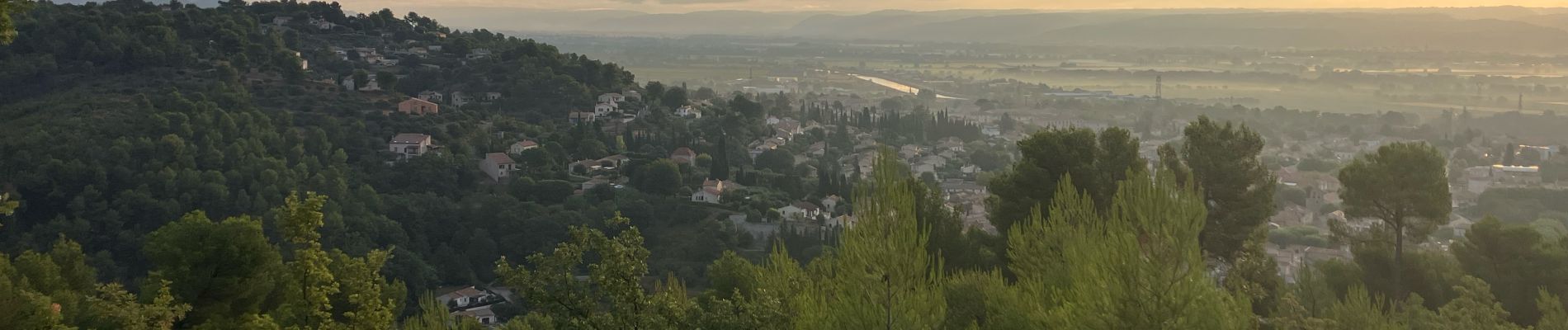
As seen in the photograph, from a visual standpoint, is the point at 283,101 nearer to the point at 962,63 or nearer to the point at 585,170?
the point at 585,170

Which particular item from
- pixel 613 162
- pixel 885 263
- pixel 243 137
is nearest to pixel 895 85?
pixel 613 162

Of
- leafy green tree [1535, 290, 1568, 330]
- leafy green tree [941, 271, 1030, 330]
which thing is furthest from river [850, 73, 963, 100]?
leafy green tree [941, 271, 1030, 330]

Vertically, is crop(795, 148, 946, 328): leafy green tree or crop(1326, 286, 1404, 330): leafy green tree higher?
crop(795, 148, 946, 328): leafy green tree

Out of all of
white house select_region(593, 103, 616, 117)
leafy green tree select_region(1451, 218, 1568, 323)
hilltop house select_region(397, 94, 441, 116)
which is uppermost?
leafy green tree select_region(1451, 218, 1568, 323)

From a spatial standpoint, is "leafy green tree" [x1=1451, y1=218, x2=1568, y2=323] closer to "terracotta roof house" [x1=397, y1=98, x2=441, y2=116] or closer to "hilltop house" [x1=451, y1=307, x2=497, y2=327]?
"hilltop house" [x1=451, y1=307, x2=497, y2=327]

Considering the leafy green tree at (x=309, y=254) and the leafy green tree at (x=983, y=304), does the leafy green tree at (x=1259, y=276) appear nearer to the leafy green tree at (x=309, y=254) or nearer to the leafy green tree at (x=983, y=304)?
the leafy green tree at (x=983, y=304)

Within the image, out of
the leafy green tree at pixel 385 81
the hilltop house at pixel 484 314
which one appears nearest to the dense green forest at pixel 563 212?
the leafy green tree at pixel 385 81
